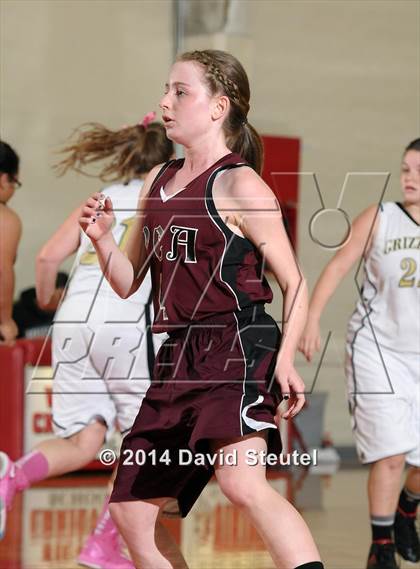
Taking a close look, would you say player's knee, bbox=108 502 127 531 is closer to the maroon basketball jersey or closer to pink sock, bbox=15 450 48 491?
the maroon basketball jersey

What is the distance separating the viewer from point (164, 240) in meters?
3.15

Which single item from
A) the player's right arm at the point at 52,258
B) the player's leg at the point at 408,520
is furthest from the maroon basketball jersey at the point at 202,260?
the player's leg at the point at 408,520

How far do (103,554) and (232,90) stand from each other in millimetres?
2056

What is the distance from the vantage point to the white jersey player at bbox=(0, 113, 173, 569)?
4.69 metres

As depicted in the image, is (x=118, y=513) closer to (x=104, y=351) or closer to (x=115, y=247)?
(x=115, y=247)

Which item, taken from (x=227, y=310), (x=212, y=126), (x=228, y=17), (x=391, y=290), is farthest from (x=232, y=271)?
(x=228, y=17)

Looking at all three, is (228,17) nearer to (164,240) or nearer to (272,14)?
(272,14)

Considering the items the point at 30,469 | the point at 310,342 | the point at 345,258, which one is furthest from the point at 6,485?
the point at 345,258

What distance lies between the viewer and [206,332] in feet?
10.2

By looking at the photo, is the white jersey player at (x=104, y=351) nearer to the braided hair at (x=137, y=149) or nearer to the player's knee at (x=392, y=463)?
the braided hair at (x=137, y=149)

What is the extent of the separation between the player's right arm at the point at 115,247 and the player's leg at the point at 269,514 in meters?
0.60

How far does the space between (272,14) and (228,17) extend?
0.46 meters

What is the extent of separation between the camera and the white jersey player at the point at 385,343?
4602 millimetres

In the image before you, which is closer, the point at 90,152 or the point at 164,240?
the point at 164,240
